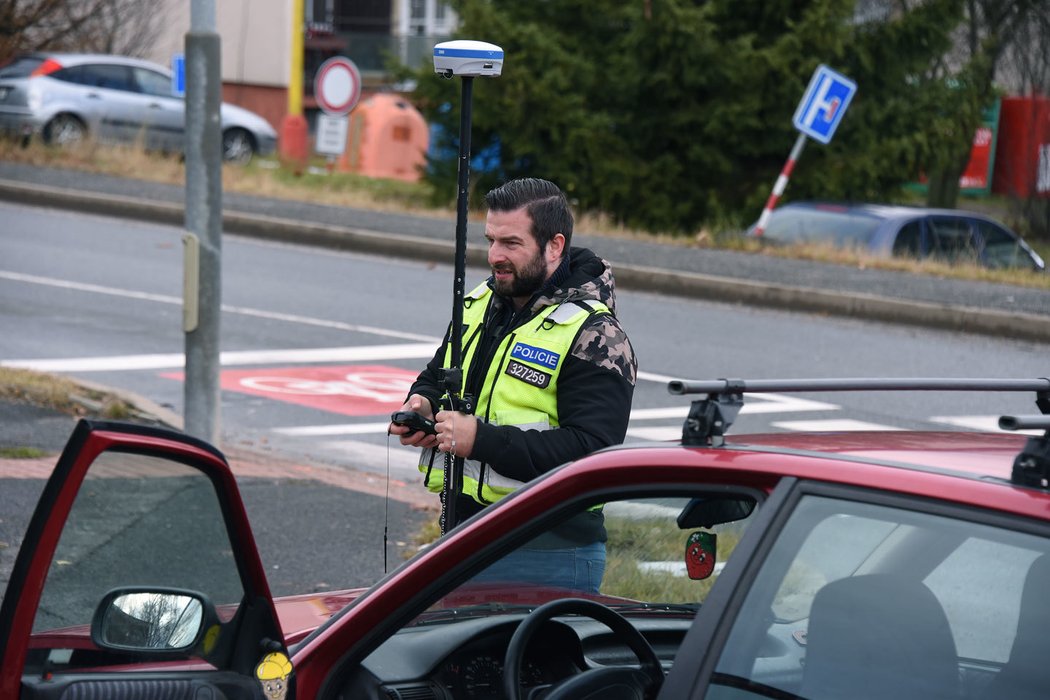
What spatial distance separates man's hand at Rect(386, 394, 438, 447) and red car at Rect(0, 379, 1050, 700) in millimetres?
489

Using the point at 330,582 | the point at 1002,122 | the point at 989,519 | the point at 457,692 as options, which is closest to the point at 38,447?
the point at 330,582

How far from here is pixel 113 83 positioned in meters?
25.0

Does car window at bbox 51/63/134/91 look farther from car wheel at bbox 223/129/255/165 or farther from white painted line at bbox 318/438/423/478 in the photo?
white painted line at bbox 318/438/423/478

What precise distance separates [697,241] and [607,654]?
14.8 meters

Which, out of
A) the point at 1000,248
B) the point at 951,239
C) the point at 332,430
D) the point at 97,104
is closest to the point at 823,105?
the point at 951,239

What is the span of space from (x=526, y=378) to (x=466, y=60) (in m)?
0.81

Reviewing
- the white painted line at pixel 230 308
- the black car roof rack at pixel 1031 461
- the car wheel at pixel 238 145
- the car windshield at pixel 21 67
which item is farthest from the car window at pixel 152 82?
the black car roof rack at pixel 1031 461

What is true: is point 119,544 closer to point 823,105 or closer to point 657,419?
point 657,419

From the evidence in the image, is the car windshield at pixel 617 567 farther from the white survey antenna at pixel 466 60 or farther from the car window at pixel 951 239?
the car window at pixel 951 239

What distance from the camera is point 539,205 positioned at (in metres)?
3.90

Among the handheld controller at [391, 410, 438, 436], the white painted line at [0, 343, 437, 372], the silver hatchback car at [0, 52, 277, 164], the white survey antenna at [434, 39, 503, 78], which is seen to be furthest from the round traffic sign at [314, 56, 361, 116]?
the handheld controller at [391, 410, 438, 436]

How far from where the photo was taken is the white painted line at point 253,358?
1046cm

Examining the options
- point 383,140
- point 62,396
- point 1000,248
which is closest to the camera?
point 62,396

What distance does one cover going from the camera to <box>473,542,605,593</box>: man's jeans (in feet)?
9.55
